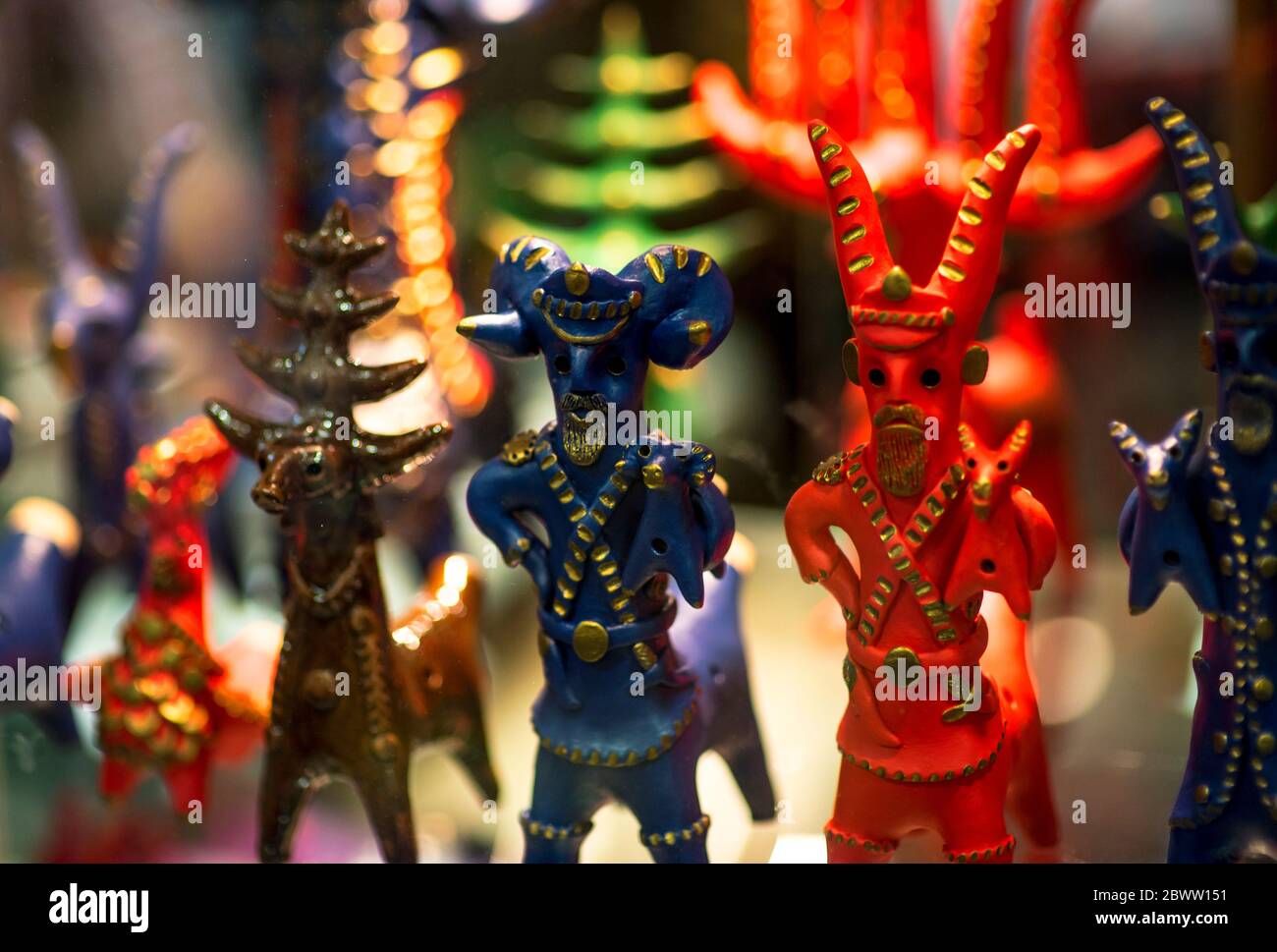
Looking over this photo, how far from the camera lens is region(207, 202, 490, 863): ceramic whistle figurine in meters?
2.18

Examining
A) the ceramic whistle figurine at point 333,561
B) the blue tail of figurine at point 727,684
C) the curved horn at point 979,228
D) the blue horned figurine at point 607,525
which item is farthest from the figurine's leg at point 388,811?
the curved horn at point 979,228

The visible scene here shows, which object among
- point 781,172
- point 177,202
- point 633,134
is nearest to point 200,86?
point 177,202

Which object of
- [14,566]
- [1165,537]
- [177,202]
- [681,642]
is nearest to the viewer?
[1165,537]

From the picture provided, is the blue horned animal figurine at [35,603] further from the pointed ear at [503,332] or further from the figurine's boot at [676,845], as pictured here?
the figurine's boot at [676,845]

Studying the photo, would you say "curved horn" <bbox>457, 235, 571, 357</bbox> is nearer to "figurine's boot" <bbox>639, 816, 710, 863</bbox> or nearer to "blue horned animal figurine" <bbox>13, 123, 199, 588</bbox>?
"figurine's boot" <bbox>639, 816, 710, 863</bbox>

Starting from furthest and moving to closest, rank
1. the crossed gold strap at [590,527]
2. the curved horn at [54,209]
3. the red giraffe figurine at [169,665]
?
the curved horn at [54,209]
the red giraffe figurine at [169,665]
the crossed gold strap at [590,527]

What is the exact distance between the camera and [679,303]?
2066 mm

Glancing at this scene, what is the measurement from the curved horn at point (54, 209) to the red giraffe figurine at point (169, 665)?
1.67 ft

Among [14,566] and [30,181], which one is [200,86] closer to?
[30,181]

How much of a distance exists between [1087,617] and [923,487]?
790 mm

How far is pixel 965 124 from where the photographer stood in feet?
9.25

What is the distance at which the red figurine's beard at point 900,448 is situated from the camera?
6.59 feet

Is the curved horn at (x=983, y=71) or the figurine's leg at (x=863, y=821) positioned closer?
the figurine's leg at (x=863, y=821)

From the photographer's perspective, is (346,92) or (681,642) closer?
(681,642)
